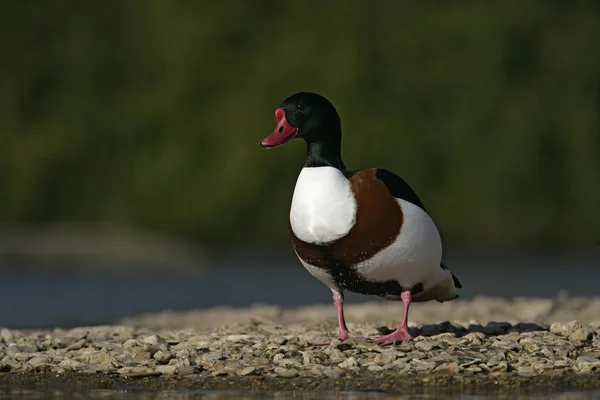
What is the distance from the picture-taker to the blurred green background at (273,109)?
21.5m

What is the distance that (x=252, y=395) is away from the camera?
6.41 meters

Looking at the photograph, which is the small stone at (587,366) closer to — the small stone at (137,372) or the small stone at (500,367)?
the small stone at (500,367)

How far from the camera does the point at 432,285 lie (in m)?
7.85

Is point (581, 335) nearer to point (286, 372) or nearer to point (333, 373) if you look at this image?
point (333, 373)

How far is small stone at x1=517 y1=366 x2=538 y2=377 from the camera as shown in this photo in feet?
22.2

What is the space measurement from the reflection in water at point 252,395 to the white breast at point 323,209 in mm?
1058

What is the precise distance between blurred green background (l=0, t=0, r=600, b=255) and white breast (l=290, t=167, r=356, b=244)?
13452 millimetres

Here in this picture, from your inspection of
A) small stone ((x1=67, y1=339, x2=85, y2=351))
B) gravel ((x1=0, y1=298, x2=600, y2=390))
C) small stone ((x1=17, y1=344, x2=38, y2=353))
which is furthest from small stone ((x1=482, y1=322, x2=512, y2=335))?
small stone ((x1=17, y1=344, x2=38, y2=353))

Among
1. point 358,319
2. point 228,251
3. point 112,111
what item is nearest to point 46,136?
point 112,111

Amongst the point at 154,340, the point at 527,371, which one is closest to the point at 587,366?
the point at 527,371

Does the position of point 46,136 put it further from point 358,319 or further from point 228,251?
point 358,319

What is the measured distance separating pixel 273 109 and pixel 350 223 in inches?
595

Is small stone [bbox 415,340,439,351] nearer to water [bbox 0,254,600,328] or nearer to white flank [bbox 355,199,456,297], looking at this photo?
white flank [bbox 355,199,456,297]

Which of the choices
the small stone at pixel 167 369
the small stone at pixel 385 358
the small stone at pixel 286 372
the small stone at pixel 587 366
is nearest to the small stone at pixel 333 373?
the small stone at pixel 286 372
